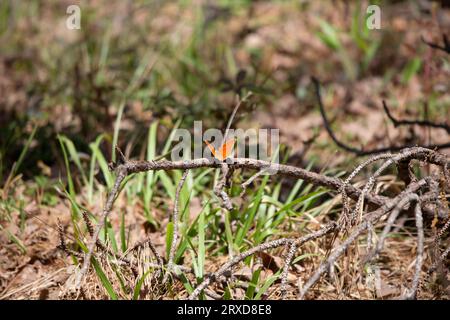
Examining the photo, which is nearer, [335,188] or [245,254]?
[245,254]

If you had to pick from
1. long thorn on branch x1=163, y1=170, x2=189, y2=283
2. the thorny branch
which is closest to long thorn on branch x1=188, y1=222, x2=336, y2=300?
the thorny branch

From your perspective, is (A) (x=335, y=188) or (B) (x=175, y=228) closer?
(B) (x=175, y=228)

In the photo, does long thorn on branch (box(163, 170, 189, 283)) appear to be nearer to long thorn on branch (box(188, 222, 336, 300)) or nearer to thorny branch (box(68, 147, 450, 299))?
thorny branch (box(68, 147, 450, 299))

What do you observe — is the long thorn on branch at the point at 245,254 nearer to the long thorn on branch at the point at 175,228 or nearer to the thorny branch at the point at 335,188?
the thorny branch at the point at 335,188

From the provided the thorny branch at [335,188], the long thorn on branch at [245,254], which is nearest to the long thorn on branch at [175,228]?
the thorny branch at [335,188]

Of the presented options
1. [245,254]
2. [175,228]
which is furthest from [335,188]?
[175,228]

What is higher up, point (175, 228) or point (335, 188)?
point (335, 188)

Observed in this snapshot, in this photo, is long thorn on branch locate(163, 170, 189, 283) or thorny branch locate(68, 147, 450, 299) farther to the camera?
long thorn on branch locate(163, 170, 189, 283)

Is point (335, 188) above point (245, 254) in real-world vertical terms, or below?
above

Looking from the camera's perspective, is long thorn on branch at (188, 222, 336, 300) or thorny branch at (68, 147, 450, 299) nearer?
thorny branch at (68, 147, 450, 299)

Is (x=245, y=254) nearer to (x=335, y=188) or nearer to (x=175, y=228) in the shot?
(x=175, y=228)
